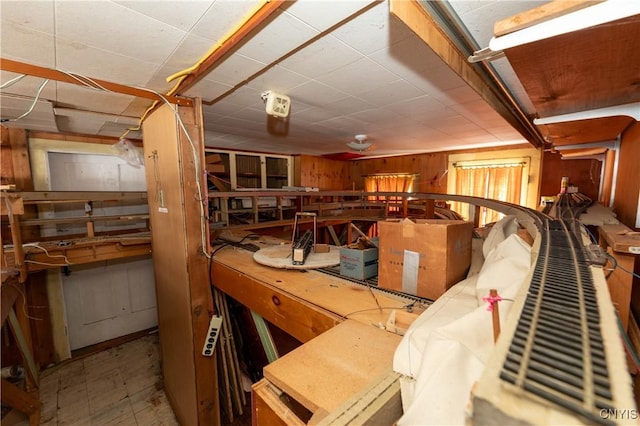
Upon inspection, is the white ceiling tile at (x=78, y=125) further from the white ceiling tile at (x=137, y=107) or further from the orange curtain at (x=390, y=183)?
the orange curtain at (x=390, y=183)

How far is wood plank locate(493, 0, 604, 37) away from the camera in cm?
63

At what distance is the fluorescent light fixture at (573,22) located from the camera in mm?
600

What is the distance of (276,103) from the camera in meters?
1.92

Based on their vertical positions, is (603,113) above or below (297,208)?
above

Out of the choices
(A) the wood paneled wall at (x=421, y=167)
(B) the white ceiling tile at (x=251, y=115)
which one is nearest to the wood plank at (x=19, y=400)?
(B) the white ceiling tile at (x=251, y=115)

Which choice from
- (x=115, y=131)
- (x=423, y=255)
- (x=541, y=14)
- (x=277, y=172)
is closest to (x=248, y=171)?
(x=277, y=172)

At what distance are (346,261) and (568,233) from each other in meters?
0.96

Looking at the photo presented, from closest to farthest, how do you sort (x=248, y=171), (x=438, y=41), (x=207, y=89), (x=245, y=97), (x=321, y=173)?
(x=438, y=41) → (x=207, y=89) → (x=245, y=97) → (x=248, y=171) → (x=321, y=173)

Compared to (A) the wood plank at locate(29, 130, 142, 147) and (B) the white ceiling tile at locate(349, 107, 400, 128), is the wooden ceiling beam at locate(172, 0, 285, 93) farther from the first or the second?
(A) the wood plank at locate(29, 130, 142, 147)

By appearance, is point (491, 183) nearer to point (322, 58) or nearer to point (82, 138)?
point (322, 58)

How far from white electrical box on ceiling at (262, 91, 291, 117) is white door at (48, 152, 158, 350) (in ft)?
9.01

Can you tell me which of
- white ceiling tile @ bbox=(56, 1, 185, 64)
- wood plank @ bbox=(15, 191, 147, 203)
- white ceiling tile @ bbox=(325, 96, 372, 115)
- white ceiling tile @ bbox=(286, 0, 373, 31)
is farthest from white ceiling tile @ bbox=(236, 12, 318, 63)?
wood plank @ bbox=(15, 191, 147, 203)

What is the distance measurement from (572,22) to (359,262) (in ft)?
3.82

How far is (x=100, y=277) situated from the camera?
3.52 m
